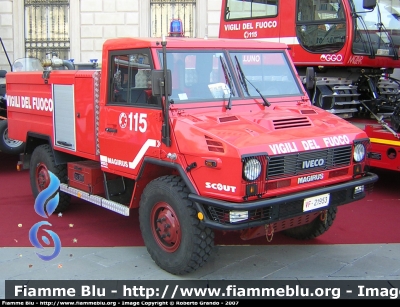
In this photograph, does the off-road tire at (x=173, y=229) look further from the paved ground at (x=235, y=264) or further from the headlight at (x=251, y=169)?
the headlight at (x=251, y=169)

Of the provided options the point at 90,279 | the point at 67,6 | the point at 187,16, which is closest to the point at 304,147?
the point at 90,279

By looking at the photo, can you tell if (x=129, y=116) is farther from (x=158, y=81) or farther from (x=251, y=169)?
(x=251, y=169)

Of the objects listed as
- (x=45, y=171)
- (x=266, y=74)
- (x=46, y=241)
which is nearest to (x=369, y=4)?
(x=266, y=74)

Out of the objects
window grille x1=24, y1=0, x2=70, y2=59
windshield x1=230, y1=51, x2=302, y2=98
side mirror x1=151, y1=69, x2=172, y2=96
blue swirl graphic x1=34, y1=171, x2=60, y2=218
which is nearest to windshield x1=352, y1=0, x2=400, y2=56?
windshield x1=230, y1=51, x2=302, y2=98

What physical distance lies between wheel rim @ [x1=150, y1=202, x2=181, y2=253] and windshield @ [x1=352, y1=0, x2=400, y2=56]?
5.10 m

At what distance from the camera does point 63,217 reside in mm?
7195

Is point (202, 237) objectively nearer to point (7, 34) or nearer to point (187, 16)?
point (187, 16)

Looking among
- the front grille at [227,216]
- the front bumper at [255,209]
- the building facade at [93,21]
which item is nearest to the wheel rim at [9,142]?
the front bumper at [255,209]

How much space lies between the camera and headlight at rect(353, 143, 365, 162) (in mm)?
5330

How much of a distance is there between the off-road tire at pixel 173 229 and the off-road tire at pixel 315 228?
64.9 inches

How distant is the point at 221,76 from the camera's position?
18.3 ft

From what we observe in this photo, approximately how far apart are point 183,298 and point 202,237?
0.56m

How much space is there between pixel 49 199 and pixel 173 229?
2.69 m

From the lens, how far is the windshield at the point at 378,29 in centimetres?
870
